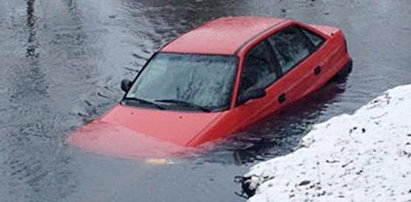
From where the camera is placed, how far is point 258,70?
12109 mm

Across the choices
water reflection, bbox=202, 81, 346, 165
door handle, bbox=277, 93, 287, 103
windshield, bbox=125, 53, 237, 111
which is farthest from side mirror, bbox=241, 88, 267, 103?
door handle, bbox=277, 93, 287, 103

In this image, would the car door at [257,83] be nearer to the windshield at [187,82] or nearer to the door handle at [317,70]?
the windshield at [187,82]

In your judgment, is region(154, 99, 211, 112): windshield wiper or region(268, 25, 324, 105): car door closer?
region(154, 99, 211, 112): windshield wiper

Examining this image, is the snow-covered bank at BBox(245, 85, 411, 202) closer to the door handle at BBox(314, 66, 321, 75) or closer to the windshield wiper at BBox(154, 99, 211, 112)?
the windshield wiper at BBox(154, 99, 211, 112)

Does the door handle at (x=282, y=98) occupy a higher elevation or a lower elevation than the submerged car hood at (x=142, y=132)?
lower

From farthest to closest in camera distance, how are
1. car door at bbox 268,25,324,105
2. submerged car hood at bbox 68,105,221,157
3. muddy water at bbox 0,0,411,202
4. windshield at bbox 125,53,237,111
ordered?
car door at bbox 268,25,324,105
windshield at bbox 125,53,237,111
submerged car hood at bbox 68,105,221,157
muddy water at bbox 0,0,411,202

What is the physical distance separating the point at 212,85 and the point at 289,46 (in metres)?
1.87

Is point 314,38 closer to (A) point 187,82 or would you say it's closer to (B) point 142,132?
(A) point 187,82

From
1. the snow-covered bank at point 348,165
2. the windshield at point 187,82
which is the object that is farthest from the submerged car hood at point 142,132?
the snow-covered bank at point 348,165

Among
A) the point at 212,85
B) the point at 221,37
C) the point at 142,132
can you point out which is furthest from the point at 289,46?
the point at 142,132

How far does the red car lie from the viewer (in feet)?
35.2

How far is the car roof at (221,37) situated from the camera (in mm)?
12195

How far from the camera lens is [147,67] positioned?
12.3 meters

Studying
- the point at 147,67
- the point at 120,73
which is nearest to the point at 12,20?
the point at 120,73
